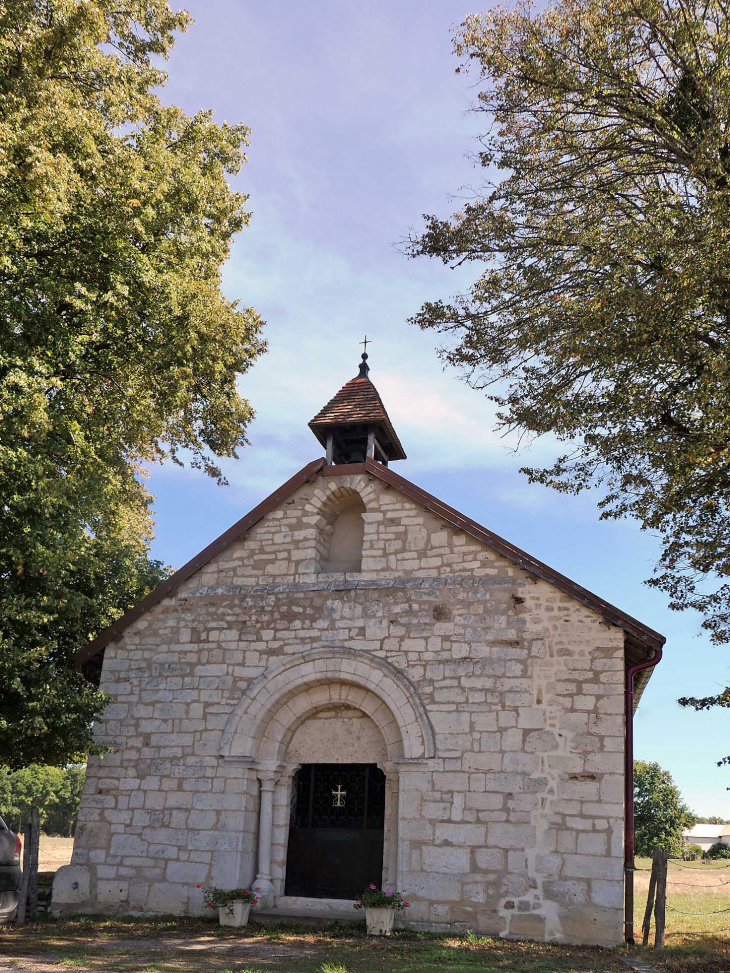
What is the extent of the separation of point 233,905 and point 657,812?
119 feet

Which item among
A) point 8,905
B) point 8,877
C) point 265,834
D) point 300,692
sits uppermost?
point 300,692

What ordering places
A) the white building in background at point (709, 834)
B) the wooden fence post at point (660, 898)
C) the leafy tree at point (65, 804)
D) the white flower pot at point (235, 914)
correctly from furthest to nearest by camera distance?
1. the white building in background at point (709, 834)
2. the leafy tree at point (65, 804)
3. the white flower pot at point (235, 914)
4. the wooden fence post at point (660, 898)

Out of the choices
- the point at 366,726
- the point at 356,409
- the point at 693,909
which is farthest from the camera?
the point at 693,909

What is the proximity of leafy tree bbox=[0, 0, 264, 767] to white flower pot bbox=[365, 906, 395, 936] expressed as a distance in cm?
453

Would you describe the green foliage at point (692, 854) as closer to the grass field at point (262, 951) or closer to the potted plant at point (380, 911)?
the potted plant at point (380, 911)

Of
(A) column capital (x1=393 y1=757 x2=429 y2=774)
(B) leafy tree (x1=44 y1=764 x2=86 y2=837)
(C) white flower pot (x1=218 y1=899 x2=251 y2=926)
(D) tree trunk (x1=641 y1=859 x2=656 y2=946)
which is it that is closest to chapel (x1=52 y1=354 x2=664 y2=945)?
(A) column capital (x1=393 y1=757 x2=429 y2=774)

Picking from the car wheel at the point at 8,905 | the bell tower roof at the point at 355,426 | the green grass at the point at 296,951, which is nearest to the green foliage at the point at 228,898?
the green grass at the point at 296,951

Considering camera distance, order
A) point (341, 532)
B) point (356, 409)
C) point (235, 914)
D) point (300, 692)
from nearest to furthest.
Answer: point (235, 914) → point (300, 692) → point (341, 532) → point (356, 409)

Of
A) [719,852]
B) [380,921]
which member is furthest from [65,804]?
[380,921]

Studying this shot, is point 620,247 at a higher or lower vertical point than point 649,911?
higher

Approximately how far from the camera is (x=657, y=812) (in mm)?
40500

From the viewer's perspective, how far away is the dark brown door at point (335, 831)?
10.9 m

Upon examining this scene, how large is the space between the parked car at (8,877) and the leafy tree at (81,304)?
3.96 feet

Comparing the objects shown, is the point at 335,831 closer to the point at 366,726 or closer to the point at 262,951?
the point at 366,726
